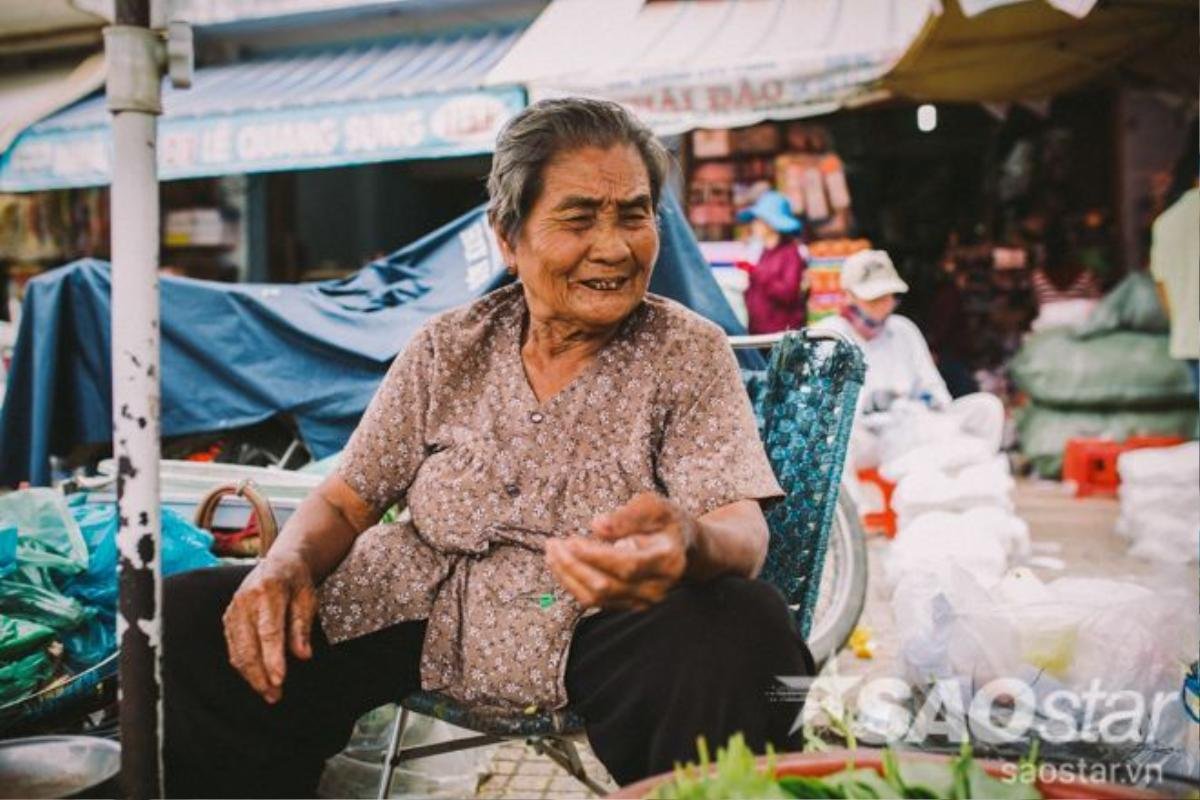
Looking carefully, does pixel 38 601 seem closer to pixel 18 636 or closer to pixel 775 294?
pixel 18 636

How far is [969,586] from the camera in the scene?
8.23ft

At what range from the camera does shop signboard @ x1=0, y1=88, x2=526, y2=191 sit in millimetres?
7262

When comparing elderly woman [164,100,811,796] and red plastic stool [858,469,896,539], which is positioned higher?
elderly woman [164,100,811,796]

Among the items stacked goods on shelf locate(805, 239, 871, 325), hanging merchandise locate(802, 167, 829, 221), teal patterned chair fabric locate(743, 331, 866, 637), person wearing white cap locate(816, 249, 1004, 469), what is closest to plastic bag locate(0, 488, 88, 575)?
teal patterned chair fabric locate(743, 331, 866, 637)

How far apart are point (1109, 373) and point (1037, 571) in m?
3.03

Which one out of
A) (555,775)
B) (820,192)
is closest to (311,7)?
(820,192)

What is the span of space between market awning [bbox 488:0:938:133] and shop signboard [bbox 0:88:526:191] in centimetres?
37

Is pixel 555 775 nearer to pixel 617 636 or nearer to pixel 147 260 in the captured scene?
pixel 617 636

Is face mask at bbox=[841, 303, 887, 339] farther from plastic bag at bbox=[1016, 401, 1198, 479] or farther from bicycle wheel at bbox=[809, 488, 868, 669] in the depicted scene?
plastic bag at bbox=[1016, 401, 1198, 479]

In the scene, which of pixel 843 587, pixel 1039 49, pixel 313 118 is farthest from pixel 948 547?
pixel 313 118

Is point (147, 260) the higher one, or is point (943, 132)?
point (943, 132)

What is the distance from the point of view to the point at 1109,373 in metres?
7.19

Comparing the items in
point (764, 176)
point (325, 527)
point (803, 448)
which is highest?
point (764, 176)

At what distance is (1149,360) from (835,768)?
270 inches
